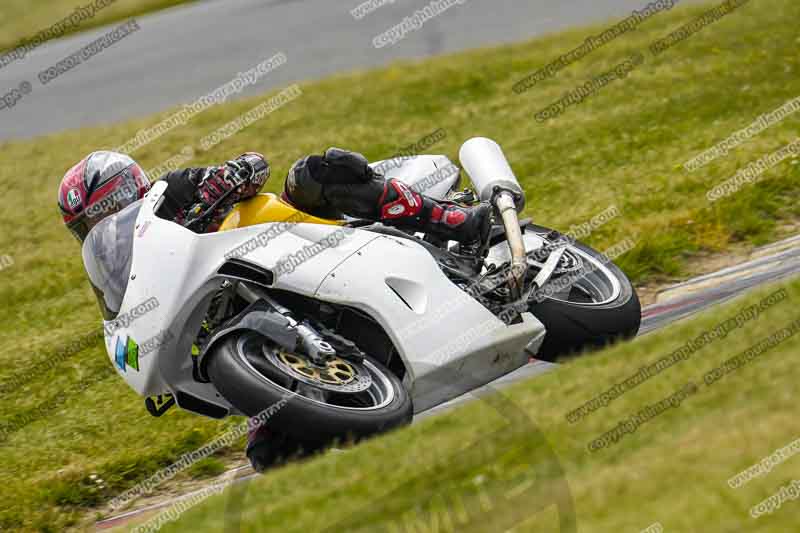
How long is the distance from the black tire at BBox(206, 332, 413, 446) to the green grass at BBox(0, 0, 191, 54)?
1876cm

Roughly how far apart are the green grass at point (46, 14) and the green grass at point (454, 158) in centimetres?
606

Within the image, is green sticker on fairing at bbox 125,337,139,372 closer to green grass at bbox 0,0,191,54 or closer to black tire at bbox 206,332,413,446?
black tire at bbox 206,332,413,446

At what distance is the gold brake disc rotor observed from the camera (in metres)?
5.31

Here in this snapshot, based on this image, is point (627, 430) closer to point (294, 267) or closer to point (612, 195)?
point (294, 267)

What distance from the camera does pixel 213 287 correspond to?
18.4ft

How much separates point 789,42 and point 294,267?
10044mm

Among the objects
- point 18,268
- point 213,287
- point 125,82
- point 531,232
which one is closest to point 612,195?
point 531,232

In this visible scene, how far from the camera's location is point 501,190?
22.6ft

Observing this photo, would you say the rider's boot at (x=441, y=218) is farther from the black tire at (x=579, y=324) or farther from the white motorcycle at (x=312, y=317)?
the black tire at (x=579, y=324)

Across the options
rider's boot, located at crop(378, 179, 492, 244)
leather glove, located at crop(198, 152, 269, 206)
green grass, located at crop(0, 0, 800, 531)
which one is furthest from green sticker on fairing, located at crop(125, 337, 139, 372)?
rider's boot, located at crop(378, 179, 492, 244)

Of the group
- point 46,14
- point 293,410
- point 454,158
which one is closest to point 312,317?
point 293,410

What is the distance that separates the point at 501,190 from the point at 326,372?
2012 mm

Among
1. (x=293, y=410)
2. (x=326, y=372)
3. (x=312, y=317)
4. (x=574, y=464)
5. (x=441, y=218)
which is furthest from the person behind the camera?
(x=441, y=218)

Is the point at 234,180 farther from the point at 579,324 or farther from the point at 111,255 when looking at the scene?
the point at 579,324
